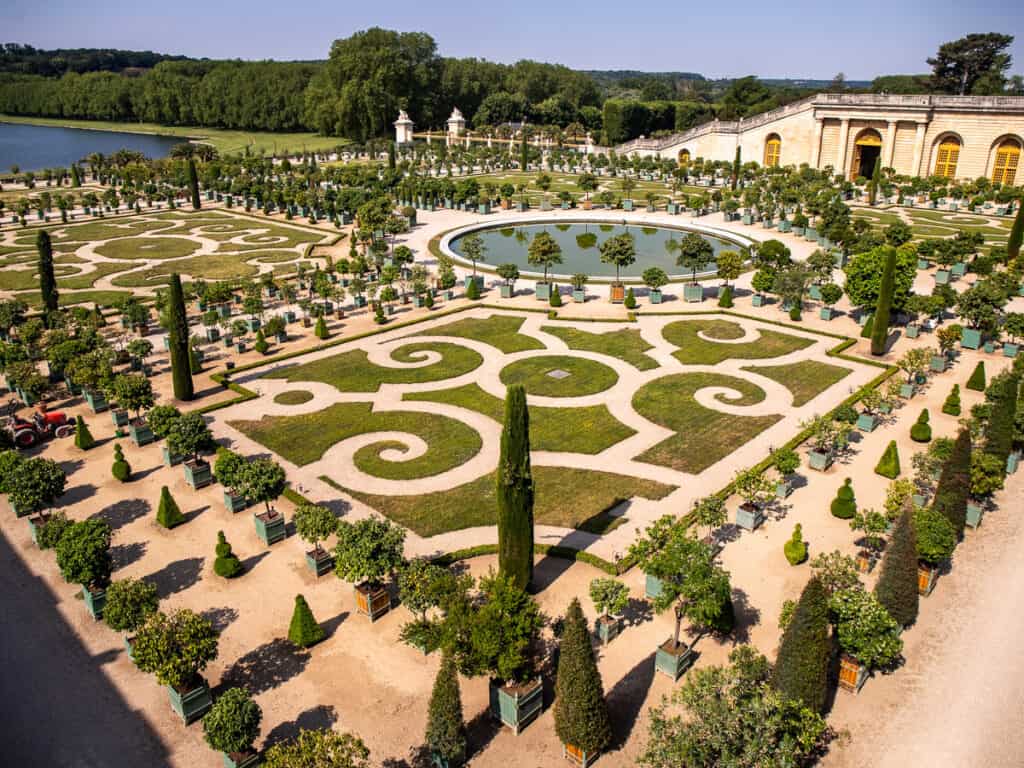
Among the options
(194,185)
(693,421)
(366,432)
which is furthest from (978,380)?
(194,185)

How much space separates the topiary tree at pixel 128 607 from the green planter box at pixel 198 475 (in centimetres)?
913

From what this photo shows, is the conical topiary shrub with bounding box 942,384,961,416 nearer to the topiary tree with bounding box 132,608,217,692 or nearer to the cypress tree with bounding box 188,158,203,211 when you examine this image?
the topiary tree with bounding box 132,608,217,692

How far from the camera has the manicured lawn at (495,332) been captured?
42688mm

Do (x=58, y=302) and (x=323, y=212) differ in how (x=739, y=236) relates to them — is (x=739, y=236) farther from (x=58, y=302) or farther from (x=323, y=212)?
(x=58, y=302)

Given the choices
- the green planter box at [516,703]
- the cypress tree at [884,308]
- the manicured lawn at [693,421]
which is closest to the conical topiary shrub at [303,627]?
the green planter box at [516,703]

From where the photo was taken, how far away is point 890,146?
9625 centimetres

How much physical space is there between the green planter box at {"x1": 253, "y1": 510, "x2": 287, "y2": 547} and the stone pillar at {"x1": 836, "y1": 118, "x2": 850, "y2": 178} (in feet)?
310

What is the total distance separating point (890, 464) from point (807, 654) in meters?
14.4

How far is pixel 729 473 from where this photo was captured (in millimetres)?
29000

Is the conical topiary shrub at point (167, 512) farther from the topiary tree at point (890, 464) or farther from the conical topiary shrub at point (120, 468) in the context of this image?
the topiary tree at point (890, 464)

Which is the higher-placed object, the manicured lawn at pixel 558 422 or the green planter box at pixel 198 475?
the manicured lawn at pixel 558 422

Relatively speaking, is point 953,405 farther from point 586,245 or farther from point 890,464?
point 586,245

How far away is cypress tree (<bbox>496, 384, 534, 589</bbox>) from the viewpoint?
68.0ft

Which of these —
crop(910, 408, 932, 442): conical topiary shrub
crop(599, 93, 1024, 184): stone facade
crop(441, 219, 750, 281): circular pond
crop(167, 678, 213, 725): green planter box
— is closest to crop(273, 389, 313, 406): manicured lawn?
crop(167, 678, 213, 725): green planter box
